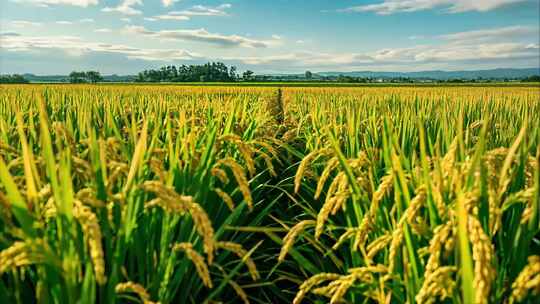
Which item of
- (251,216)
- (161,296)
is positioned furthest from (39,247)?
(251,216)

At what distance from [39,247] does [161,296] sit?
1.54ft

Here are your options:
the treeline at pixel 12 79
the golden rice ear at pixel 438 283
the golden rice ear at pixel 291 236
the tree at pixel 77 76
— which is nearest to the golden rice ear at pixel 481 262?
the golden rice ear at pixel 438 283

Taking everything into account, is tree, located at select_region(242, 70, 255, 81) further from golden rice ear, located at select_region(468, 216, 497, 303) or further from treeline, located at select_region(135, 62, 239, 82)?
golden rice ear, located at select_region(468, 216, 497, 303)

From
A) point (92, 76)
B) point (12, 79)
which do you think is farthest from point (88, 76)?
point (12, 79)

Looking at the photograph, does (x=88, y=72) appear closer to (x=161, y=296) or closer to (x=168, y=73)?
(x=168, y=73)

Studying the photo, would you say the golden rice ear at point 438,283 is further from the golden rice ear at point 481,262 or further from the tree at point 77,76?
the tree at point 77,76

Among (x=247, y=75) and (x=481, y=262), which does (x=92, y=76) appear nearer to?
(x=247, y=75)

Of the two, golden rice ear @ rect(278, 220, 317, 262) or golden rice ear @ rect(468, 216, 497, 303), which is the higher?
golden rice ear @ rect(468, 216, 497, 303)

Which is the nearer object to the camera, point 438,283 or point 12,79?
point 438,283

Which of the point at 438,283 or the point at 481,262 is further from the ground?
the point at 481,262

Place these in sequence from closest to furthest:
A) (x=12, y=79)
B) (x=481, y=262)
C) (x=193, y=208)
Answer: (x=481, y=262) < (x=193, y=208) < (x=12, y=79)

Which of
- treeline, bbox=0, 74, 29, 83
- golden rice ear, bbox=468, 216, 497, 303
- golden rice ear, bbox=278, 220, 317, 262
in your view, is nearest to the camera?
golden rice ear, bbox=468, 216, 497, 303

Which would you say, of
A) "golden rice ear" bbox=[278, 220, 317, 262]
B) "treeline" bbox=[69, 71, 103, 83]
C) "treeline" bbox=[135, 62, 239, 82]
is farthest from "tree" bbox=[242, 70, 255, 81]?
"golden rice ear" bbox=[278, 220, 317, 262]

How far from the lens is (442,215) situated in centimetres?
143
